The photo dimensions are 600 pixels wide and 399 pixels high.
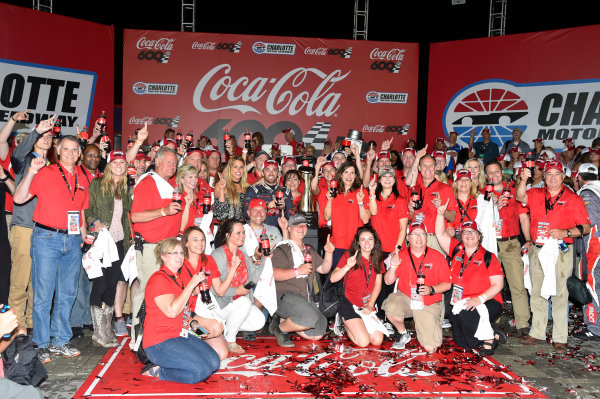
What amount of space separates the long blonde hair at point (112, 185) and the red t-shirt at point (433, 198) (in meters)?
3.44

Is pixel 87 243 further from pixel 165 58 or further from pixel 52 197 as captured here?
pixel 165 58

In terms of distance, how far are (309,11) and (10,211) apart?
496 inches

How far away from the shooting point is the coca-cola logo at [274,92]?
1383 cm

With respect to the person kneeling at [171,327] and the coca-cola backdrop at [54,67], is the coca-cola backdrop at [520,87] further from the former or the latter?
the person kneeling at [171,327]

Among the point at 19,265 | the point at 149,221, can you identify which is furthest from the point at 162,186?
the point at 19,265

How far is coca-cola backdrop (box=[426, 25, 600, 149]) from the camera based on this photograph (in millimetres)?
12781

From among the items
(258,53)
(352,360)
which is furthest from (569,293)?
(258,53)

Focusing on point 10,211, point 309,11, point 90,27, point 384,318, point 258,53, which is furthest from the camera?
point 309,11

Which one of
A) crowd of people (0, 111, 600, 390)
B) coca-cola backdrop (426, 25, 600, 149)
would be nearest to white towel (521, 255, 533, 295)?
crowd of people (0, 111, 600, 390)

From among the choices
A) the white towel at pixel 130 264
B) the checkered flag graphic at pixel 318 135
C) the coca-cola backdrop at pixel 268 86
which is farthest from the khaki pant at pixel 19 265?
the checkered flag graphic at pixel 318 135

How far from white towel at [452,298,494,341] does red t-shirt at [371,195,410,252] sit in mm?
1064

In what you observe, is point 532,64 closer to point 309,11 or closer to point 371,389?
point 309,11

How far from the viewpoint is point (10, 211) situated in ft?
20.5

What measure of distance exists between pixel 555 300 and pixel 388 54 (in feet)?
30.0
